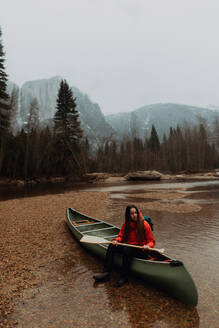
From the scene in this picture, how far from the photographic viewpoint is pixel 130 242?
4328mm

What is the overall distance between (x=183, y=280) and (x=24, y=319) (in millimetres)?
2550

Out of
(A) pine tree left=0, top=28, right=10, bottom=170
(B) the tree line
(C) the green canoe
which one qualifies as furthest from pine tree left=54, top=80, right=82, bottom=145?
(C) the green canoe

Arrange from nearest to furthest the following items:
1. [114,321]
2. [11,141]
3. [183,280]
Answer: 1. [114,321]
2. [183,280]
3. [11,141]

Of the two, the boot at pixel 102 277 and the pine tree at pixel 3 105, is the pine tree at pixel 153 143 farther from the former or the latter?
the boot at pixel 102 277

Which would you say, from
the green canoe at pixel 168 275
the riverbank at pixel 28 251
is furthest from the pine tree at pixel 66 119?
the green canoe at pixel 168 275

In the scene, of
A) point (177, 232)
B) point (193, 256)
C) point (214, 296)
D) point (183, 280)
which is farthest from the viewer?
point (177, 232)

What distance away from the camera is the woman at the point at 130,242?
13.2 feet

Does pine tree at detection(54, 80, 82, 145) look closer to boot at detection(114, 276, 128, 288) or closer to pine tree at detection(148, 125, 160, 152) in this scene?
boot at detection(114, 276, 128, 288)

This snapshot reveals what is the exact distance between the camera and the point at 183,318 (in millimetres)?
2971

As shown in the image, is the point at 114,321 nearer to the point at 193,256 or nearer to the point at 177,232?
the point at 193,256

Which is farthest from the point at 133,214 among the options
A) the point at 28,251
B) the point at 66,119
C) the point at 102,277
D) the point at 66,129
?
the point at 66,119

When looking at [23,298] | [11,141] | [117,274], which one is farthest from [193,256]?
[11,141]

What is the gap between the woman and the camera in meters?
4.02

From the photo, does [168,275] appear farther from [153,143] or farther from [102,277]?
[153,143]
